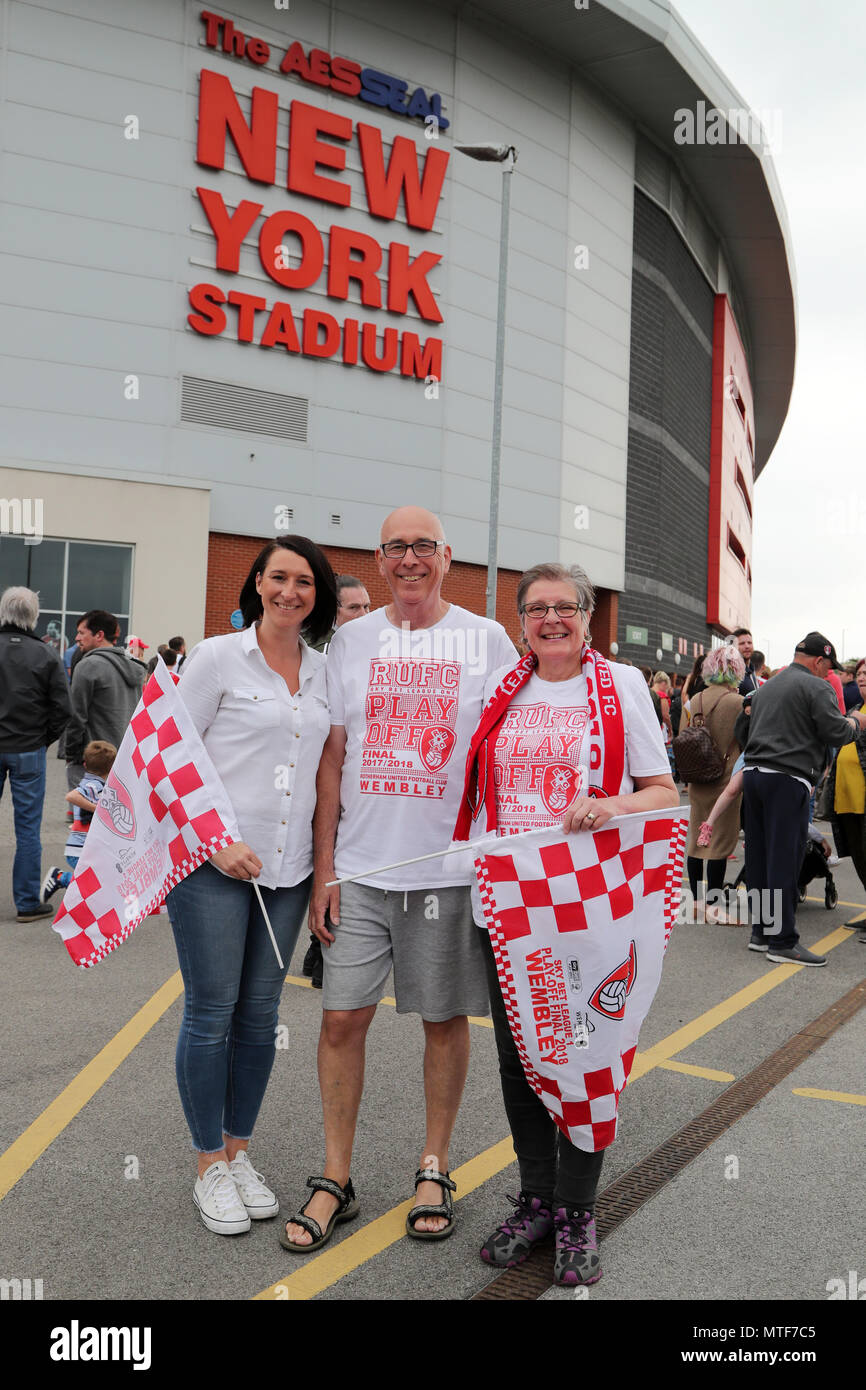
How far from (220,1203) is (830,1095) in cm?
249

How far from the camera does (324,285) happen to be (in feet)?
74.5

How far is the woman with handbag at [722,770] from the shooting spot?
7785mm

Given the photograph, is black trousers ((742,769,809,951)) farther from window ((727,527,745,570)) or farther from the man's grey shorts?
window ((727,527,745,570))

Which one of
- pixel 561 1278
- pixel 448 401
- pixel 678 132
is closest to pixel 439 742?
pixel 561 1278

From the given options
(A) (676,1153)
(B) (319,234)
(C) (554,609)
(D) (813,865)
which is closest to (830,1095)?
(A) (676,1153)

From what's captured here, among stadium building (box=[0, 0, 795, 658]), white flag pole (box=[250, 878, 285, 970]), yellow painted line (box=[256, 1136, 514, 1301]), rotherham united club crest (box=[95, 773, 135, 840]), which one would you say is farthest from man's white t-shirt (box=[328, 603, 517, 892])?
stadium building (box=[0, 0, 795, 658])

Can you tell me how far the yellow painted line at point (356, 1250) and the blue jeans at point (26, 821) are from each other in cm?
430

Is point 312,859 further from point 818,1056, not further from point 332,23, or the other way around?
point 332,23

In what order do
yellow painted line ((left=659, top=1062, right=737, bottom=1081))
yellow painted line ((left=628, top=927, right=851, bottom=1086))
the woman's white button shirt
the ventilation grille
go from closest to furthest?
1. the woman's white button shirt
2. yellow painted line ((left=659, top=1062, right=737, bottom=1081))
3. yellow painted line ((left=628, top=927, right=851, bottom=1086))
4. the ventilation grille

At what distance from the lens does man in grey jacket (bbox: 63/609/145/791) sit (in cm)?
770

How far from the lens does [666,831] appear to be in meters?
2.97

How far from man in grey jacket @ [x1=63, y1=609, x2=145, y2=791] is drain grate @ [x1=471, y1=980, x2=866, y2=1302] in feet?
15.9

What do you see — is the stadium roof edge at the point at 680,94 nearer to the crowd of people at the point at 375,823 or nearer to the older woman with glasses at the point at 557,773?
the crowd of people at the point at 375,823

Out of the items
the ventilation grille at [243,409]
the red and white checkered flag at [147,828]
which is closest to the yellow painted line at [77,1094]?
the red and white checkered flag at [147,828]
